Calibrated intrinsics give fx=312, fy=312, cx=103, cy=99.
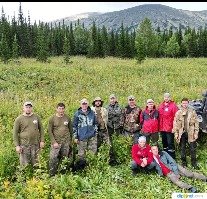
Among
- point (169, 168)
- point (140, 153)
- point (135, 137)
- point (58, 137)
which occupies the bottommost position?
point (169, 168)

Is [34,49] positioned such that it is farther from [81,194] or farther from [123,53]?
[81,194]

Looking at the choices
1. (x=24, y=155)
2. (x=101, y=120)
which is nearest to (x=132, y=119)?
(x=101, y=120)

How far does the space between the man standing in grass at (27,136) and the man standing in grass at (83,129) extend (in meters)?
1.02

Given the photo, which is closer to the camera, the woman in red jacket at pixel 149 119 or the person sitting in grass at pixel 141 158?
the person sitting in grass at pixel 141 158

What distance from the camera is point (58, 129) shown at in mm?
8352

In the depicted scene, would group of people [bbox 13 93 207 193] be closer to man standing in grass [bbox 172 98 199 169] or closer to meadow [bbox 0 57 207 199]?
man standing in grass [bbox 172 98 199 169]

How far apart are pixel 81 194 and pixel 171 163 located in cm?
263

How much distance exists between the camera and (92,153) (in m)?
8.68

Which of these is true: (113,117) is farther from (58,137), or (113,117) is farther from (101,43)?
(101,43)

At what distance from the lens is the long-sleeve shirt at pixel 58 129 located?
830 centimetres

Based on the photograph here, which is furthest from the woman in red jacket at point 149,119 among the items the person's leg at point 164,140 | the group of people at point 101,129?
the person's leg at point 164,140

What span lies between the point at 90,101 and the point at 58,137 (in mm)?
4789

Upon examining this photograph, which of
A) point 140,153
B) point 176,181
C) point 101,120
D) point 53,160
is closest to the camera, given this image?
point 176,181

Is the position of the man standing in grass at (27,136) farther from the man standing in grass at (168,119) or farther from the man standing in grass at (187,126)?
the man standing in grass at (187,126)
